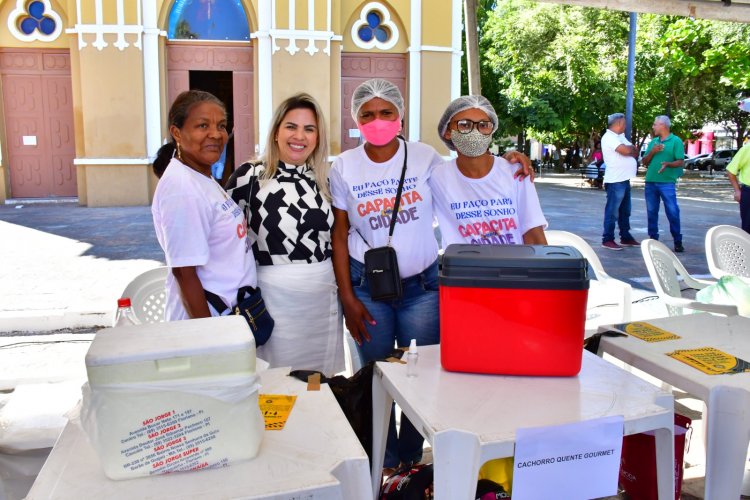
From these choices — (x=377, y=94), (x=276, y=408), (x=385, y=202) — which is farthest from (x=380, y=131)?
(x=276, y=408)

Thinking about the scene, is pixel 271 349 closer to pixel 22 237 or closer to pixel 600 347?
pixel 600 347

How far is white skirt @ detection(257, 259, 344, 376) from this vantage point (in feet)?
8.80

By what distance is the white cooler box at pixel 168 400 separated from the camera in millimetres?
1460

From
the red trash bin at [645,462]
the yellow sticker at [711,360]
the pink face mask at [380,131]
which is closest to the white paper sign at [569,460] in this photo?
the yellow sticker at [711,360]

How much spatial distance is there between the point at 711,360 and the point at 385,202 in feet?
4.57

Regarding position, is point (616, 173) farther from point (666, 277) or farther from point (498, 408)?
point (498, 408)

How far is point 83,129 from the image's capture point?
510 inches

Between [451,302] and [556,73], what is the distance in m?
22.7

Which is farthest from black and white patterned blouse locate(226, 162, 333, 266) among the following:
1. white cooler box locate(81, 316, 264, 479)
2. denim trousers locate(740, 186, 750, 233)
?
denim trousers locate(740, 186, 750, 233)

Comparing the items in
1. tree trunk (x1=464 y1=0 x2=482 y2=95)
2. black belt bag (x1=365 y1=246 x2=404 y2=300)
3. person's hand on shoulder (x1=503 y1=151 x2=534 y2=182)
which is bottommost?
black belt bag (x1=365 y1=246 x2=404 y2=300)

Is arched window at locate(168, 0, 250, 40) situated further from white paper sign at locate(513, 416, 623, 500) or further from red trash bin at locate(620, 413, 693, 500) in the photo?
white paper sign at locate(513, 416, 623, 500)

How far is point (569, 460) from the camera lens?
5.66ft

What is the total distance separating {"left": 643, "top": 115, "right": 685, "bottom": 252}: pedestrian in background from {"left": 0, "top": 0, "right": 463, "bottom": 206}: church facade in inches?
233

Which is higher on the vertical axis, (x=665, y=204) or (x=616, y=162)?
(x=616, y=162)
